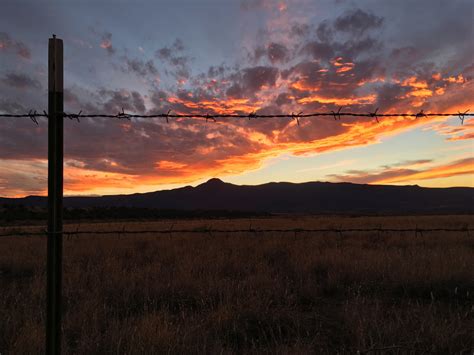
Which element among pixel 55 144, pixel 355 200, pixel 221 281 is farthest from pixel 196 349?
pixel 355 200

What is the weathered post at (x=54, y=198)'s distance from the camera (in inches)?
87.9

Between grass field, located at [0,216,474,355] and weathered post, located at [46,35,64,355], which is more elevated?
weathered post, located at [46,35,64,355]

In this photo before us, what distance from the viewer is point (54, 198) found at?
2.22 metres

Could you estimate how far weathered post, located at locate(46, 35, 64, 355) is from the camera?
7.32 feet

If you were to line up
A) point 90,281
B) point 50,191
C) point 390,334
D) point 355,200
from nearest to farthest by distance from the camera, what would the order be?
point 50,191
point 390,334
point 90,281
point 355,200

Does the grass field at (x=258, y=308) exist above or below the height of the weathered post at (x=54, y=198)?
below

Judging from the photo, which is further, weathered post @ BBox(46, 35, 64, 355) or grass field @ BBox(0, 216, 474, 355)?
grass field @ BBox(0, 216, 474, 355)

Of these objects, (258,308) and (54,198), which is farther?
(258,308)

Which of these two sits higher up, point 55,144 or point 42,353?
point 55,144

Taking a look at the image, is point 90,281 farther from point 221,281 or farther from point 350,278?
point 350,278

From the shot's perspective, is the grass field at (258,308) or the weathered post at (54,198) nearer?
the weathered post at (54,198)

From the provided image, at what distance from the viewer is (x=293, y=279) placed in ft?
19.2

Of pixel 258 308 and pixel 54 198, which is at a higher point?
pixel 54 198

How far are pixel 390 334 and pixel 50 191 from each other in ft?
11.3
